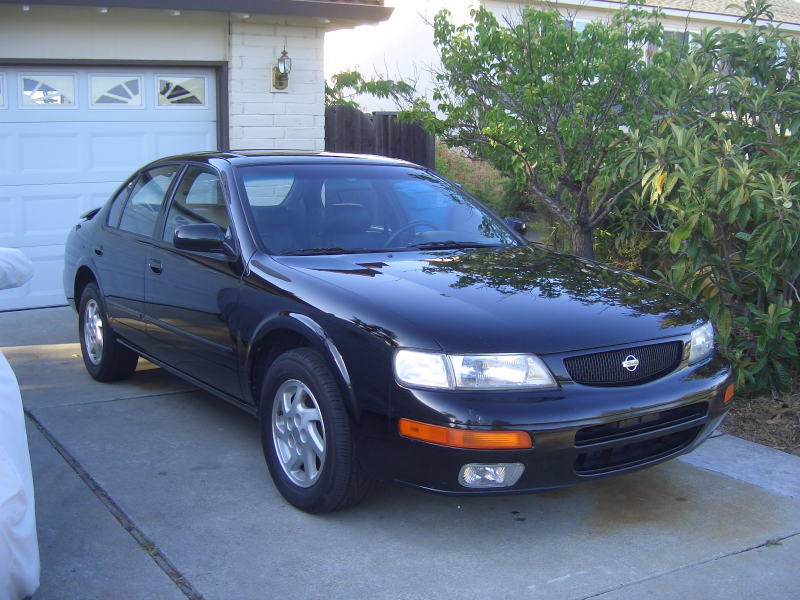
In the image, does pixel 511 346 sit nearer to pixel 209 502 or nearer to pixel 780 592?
pixel 780 592

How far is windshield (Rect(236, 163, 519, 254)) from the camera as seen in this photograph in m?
4.46

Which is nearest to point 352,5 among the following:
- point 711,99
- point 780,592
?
point 711,99

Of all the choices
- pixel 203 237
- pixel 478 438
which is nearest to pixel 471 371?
pixel 478 438

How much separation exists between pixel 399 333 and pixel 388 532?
939mm

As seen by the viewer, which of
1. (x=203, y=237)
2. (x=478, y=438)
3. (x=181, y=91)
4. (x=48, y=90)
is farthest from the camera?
(x=181, y=91)

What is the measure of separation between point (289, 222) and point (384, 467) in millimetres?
1612

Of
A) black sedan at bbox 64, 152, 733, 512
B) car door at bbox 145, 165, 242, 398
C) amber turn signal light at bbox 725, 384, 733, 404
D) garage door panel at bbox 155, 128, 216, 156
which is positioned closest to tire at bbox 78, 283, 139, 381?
black sedan at bbox 64, 152, 733, 512

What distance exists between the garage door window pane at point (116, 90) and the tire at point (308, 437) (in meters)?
5.89

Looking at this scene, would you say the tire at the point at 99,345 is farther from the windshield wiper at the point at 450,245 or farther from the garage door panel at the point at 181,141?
the garage door panel at the point at 181,141

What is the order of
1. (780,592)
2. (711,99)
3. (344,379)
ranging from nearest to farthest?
(780,592) < (344,379) < (711,99)

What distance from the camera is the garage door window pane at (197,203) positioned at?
4.69 m

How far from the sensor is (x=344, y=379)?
351 cm

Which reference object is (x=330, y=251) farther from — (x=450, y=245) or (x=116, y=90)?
(x=116, y=90)

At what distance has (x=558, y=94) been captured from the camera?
6422mm
